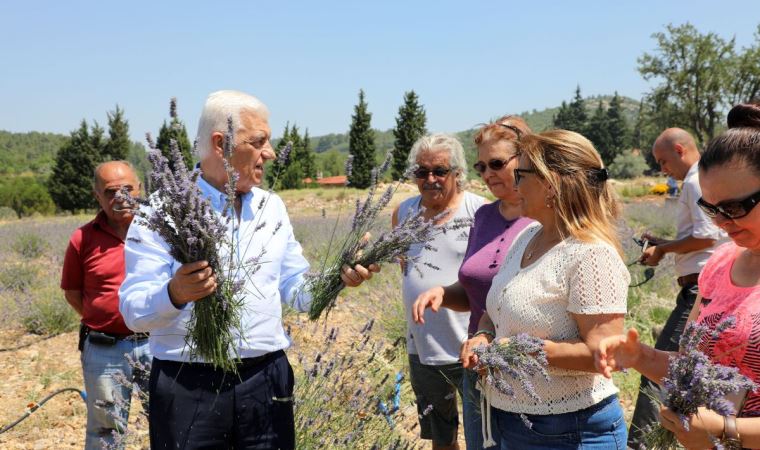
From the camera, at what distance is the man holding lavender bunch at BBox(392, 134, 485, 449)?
3.44 meters

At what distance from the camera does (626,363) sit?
1748 millimetres

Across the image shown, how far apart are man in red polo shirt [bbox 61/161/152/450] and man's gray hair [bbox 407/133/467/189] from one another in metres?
1.66

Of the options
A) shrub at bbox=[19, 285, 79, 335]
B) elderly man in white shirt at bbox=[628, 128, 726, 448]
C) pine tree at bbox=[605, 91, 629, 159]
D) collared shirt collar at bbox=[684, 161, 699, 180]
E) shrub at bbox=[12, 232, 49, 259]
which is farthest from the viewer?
pine tree at bbox=[605, 91, 629, 159]

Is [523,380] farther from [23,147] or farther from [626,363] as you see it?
[23,147]

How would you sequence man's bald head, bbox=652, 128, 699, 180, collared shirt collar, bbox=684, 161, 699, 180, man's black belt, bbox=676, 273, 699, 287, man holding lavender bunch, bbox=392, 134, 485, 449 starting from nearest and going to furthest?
man holding lavender bunch, bbox=392, 134, 485, 449, man's black belt, bbox=676, 273, 699, 287, collared shirt collar, bbox=684, 161, 699, 180, man's bald head, bbox=652, 128, 699, 180

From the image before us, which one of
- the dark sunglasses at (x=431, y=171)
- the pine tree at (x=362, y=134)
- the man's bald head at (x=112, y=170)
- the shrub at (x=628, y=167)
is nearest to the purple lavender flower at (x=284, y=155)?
the dark sunglasses at (x=431, y=171)

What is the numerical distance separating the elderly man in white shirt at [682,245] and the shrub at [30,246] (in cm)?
1183

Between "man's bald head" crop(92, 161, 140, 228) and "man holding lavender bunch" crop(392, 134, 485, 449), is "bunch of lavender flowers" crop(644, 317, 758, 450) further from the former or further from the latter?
"man's bald head" crop(92, 161, 140, 228)

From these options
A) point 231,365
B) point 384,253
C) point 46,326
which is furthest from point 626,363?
point 46,326

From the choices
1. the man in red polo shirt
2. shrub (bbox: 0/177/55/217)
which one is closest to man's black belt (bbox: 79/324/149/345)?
the man in red polo shirt

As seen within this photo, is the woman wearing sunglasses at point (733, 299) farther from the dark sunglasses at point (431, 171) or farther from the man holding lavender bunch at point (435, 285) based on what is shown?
the dark sunglasses at point (431, 171)

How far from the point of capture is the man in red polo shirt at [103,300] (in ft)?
11.3

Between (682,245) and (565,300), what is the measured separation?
2.39 m

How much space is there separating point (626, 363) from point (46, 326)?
7070mm
